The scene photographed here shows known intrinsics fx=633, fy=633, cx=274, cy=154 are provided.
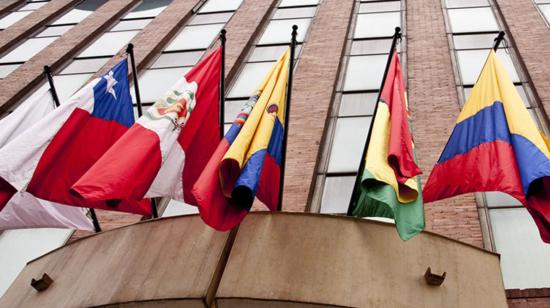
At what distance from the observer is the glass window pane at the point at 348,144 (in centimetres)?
1249

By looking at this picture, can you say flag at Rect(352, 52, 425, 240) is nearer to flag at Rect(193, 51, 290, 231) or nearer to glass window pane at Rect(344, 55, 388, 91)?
flag at Rect(193, 51, 290, 231)

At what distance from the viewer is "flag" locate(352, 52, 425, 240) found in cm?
745

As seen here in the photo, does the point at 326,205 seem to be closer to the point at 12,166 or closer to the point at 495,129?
the point at 495,129

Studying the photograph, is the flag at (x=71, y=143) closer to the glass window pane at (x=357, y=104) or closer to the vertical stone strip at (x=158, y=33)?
the glass window pane at (x=357, y=104)

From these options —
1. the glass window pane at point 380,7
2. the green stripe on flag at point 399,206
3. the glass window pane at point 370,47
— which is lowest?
the glass window pane at point 370,47

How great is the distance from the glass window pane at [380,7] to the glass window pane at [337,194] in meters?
9.34

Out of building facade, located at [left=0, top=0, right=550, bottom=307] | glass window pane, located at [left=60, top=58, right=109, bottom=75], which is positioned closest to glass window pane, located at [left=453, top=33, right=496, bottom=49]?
building facade, located at [left=0, top=0, right=550, bottom=307]

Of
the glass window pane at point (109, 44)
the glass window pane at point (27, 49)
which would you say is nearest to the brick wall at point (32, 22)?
the glass window pane at point (27, 49)

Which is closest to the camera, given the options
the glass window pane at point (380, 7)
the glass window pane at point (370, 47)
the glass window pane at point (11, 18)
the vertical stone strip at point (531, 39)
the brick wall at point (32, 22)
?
the vertical stone strip at point (531, 39)

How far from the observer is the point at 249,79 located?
651 inches

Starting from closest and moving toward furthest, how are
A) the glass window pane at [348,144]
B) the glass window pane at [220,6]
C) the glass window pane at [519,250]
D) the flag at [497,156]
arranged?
the flag at [497,156]
the glass window pane at [519,250]
the glass window pane at [348,144]
the glass window pane at [220,6]

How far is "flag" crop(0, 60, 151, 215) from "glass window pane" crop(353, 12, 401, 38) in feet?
31.8

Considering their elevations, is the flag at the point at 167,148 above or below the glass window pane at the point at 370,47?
above

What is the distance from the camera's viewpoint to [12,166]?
8.48 metres
